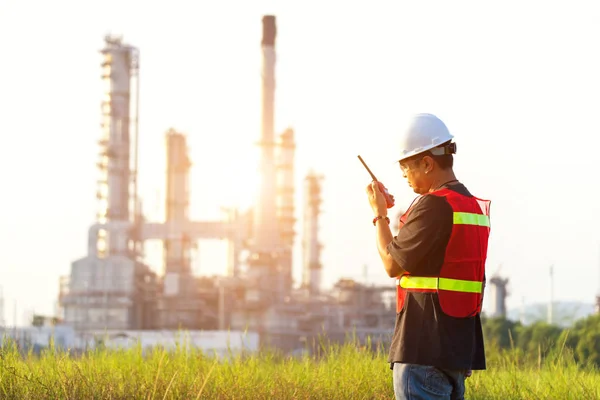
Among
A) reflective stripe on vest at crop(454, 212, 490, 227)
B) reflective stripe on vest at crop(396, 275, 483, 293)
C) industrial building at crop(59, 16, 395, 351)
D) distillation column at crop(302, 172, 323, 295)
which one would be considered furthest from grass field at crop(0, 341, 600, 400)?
distillation column at crop(302, 172, 323, 295)

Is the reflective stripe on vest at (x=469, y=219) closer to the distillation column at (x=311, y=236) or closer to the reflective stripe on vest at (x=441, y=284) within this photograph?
the reflective stripe on vest at (x=441, y=284)

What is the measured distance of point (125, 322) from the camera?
173 feet

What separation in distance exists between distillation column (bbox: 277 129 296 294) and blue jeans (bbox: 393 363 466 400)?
50978 millimetres

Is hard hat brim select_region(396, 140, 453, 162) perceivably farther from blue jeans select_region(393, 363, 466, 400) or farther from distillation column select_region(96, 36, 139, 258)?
distillation column select_region(96, 36, 139, 258)

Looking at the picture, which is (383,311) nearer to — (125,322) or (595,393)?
(125,322)

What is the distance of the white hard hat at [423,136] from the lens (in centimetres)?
352

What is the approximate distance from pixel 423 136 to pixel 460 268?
0.51 meters

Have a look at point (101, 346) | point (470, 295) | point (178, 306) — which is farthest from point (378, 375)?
point (178, 306)

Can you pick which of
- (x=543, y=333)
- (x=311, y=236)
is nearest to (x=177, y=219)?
(x=311, y=236)

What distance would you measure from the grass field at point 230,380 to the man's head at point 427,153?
2.95 m

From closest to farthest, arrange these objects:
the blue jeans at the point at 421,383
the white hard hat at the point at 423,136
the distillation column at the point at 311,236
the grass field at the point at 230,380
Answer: the blue jeans at the point at 421,383
the white hard hat at the point at 423,136
the grass field at the point at 230,380
the distillation column at the point at 311,236

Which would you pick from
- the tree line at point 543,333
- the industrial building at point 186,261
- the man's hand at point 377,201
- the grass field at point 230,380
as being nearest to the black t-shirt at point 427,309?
the man's hand at point 377,201

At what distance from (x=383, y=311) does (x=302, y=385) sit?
47284 mm

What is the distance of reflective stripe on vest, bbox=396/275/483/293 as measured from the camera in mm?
3355
